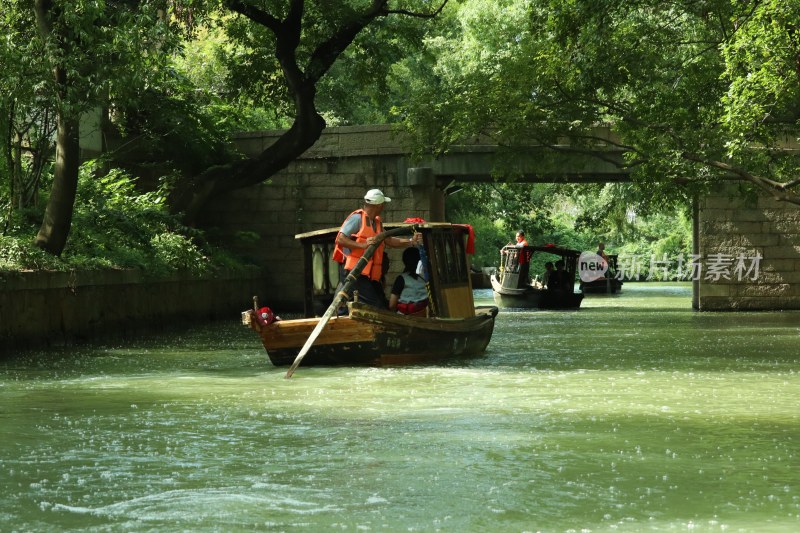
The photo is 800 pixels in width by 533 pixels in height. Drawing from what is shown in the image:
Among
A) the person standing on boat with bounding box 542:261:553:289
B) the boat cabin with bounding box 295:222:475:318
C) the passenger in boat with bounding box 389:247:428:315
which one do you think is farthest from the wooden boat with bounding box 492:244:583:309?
the passenger in boat with bounding box 389:247:428:315

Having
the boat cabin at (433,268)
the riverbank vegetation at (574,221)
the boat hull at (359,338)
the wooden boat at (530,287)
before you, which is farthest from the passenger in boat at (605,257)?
the boat hull at (359,338)

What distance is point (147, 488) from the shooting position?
6926mm

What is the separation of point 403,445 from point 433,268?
21.5 feet

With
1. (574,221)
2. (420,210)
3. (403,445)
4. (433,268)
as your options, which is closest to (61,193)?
(433,268)

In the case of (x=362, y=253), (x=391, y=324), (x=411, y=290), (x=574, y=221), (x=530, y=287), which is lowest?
(x=391, y=324)

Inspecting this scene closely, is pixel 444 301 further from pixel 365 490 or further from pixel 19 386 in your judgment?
pixel 365 490

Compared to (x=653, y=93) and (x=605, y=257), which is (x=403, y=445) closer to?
(x=653, y=93)

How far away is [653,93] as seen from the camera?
20688 millimetres

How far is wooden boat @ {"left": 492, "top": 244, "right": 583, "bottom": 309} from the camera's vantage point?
31406 millimetres

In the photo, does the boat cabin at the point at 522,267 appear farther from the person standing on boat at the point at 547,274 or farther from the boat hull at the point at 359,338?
the boat hull at the point at 359,338

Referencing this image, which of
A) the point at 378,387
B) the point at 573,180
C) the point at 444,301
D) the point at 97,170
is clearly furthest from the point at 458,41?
the point at 378,387

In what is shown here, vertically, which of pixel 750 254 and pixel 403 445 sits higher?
pixel 750 254

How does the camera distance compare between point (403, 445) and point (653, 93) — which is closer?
point (403, 445)

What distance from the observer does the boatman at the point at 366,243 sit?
538 inches
